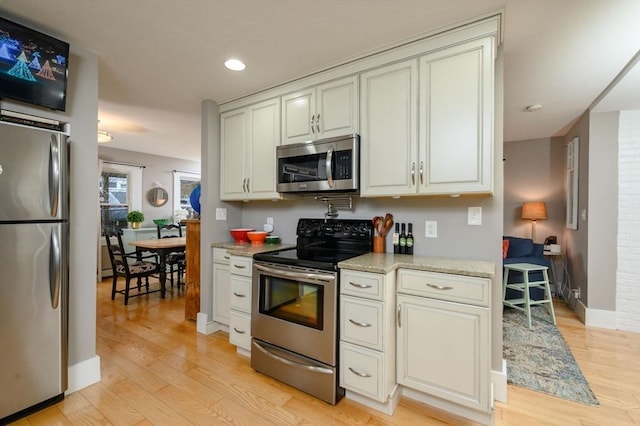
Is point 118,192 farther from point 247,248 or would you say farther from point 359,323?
point 359,323

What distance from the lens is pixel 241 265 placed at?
245 cm

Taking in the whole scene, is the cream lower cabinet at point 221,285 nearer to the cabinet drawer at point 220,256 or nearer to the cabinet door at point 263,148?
the cabinet drawer at point 220,256

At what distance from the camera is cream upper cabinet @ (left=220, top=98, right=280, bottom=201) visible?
268 cm

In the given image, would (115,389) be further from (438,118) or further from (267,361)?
(438,118)

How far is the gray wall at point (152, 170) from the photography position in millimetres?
5449

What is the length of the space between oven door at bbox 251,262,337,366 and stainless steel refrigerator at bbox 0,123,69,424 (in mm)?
1218

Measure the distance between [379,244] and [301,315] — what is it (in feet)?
2.70

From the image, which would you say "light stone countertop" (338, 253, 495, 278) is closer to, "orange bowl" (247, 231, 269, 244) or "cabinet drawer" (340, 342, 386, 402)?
"cabinet drawer" (340, 342, 386, 402)

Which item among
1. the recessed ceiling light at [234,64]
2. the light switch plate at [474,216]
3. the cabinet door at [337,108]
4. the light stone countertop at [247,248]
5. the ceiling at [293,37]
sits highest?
the ceiling at [293,37]

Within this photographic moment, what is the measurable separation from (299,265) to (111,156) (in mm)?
5241

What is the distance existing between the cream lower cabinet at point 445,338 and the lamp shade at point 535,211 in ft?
11.7

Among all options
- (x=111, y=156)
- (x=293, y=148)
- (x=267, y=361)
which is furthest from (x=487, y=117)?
(x=111, y=156)

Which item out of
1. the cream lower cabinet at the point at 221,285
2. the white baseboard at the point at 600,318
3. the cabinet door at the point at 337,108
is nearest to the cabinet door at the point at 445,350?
the cabinet door at the point at 337,108

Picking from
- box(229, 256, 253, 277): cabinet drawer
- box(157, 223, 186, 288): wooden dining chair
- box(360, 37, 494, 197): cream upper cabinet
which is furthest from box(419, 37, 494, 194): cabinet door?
box(157, 223, 186, 288): wooden dining chair
